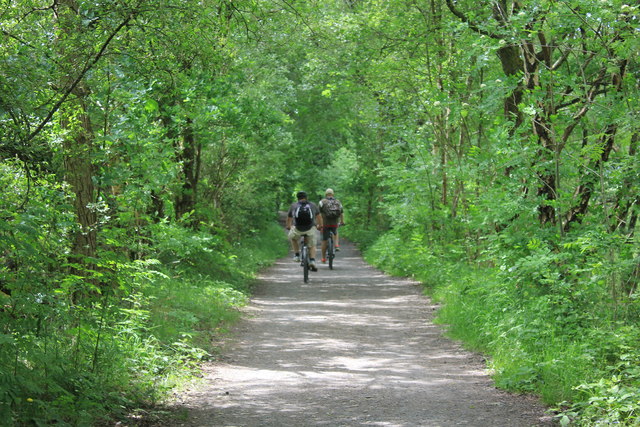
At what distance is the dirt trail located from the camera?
5.93m

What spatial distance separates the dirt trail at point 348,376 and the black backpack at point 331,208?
5334 mm

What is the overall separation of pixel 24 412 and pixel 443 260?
12.7m

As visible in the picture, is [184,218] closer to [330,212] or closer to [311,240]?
[311,240]

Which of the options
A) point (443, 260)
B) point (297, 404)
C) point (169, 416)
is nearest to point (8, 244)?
point (169, 416)

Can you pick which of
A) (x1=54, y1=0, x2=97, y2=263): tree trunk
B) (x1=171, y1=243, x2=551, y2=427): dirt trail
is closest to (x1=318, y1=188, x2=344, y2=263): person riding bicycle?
(x1=171, y1=243, x2=551, y2=427): dirt trail

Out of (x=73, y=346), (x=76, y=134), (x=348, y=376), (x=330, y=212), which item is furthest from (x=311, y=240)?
(x=73, y=346)

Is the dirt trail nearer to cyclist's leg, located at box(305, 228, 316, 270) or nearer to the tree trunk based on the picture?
the tree trunk

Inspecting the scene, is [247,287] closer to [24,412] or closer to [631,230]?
[631,230]

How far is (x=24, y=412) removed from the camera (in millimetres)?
4660

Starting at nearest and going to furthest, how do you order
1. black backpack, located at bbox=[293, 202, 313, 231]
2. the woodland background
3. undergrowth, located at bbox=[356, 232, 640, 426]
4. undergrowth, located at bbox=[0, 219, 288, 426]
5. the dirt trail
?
1. undergrowth, located at bbox=[0, 219, 288, 426]
2. the woodland background
3. undergrowth, located at bbox=[356, 232, 640, 426]
4. the dirt trail
5. black backpack, located at bbox=[293, 202, 313, 231]

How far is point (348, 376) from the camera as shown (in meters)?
7.50

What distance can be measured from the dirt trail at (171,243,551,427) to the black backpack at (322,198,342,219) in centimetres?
533

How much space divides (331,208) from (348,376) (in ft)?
36.7

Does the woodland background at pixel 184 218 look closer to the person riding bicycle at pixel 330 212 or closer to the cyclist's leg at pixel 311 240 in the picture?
the cyclist's leg at pixel 311 240
